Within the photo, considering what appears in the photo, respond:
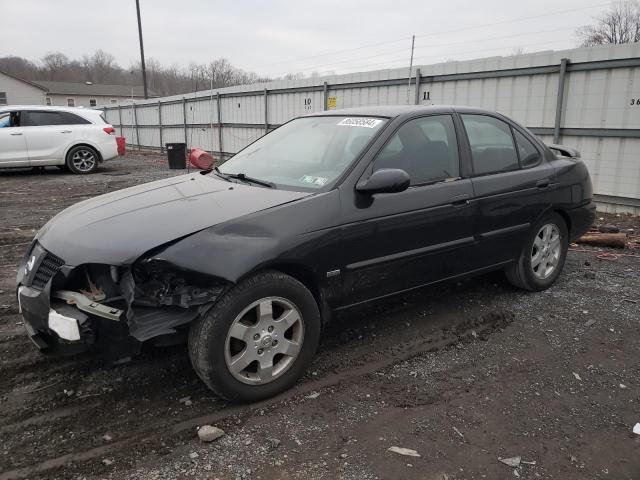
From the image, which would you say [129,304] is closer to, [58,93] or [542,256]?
[542,256]

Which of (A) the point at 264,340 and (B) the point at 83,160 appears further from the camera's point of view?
(B) the point at 83,160

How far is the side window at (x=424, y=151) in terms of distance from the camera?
11.4 ft

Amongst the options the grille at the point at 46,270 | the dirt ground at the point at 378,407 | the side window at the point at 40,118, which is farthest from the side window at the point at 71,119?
the grille at the point at 46,270

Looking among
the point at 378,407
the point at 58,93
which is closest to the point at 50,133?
the point at 378,407

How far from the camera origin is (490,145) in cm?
416

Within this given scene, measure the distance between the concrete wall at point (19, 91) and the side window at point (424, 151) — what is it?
190 ft

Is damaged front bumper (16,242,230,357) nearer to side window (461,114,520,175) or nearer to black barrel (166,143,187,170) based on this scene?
side window (461,114,520,175)

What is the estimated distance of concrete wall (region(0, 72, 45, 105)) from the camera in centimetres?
5147

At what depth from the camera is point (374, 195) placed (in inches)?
129

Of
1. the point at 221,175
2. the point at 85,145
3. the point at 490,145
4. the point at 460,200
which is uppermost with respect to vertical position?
the point at 490,145

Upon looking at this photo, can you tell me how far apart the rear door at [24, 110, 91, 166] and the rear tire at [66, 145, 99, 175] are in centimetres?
20

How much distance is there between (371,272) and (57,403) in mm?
2030

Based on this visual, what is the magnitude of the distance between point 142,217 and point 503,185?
9.23ft

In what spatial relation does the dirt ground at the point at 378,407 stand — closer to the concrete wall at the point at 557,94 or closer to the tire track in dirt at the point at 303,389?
the tire track in dirt at the point at 303,389
